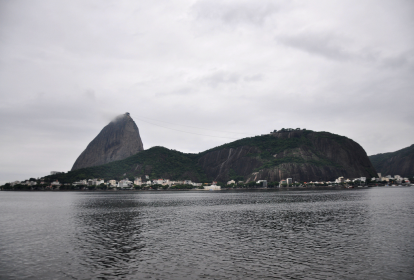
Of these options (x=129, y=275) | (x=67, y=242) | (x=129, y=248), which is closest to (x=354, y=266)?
(x=129, y=275)

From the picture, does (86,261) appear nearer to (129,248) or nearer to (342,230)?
(129,248)

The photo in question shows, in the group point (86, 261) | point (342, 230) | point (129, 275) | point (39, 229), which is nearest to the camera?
point (129, 275)

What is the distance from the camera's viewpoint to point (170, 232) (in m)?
36.0

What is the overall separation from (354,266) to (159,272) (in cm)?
1486

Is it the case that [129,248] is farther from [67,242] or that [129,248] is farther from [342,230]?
[342,230]

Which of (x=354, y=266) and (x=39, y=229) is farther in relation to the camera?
(x=39, y=229)

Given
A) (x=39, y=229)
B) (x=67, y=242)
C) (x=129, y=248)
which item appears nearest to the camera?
(x=129, y=248)

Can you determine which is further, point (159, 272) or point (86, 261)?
point (86, 261)

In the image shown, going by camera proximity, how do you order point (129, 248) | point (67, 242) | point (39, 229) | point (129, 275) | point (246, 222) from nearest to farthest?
point (129, 275) → point (129, 248) → point (67, 242) → point (39, 229) → point (246, 222)

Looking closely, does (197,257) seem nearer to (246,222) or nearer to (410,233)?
(246,222)

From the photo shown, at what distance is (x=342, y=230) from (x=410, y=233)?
7.23m

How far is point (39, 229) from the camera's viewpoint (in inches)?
1535

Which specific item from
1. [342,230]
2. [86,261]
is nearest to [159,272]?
[86,261]

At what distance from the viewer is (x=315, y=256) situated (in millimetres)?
23719
